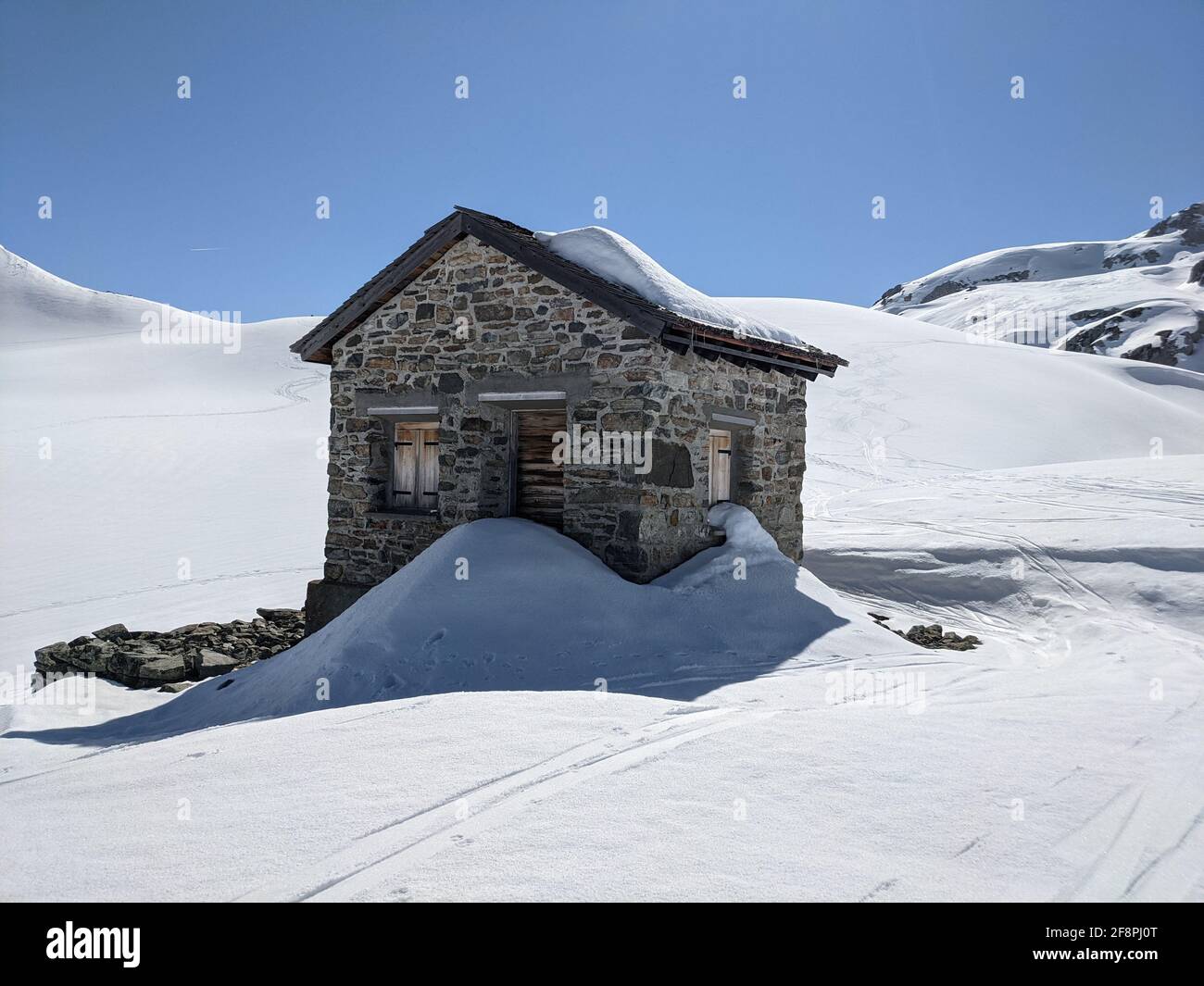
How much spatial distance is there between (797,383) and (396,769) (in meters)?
9.14

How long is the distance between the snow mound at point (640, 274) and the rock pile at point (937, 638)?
13.3 ft

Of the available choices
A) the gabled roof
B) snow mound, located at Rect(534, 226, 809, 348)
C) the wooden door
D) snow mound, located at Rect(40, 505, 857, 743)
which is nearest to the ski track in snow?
snow mound, located at Rect(40, 505, 857, 743)

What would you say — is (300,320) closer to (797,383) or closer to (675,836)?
(797,383)

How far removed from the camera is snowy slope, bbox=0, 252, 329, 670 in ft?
44.7

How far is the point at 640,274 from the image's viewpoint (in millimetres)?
9648

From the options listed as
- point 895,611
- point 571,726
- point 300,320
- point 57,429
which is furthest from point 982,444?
point 300,320

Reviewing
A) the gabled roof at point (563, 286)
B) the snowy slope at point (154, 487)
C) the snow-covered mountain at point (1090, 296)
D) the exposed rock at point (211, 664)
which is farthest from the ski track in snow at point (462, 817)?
the snow-covered mountain at point (1090, 296)

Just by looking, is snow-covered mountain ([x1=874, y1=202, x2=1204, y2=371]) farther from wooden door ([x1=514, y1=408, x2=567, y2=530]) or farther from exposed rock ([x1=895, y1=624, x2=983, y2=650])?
wooden door ([x1=514, y1=408, x2=567, y2=530])

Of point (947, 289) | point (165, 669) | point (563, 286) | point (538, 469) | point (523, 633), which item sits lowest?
point (165, 669)

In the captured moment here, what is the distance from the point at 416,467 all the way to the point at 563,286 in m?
3.19

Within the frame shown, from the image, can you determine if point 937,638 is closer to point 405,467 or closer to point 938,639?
point 938,639

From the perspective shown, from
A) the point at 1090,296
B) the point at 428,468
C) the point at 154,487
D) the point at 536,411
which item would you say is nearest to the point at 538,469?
the point at 536,411

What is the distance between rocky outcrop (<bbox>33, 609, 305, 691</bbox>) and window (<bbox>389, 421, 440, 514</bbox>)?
2.50 meters

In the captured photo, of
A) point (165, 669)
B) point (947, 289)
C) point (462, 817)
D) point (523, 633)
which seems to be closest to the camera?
point (462, 817)
